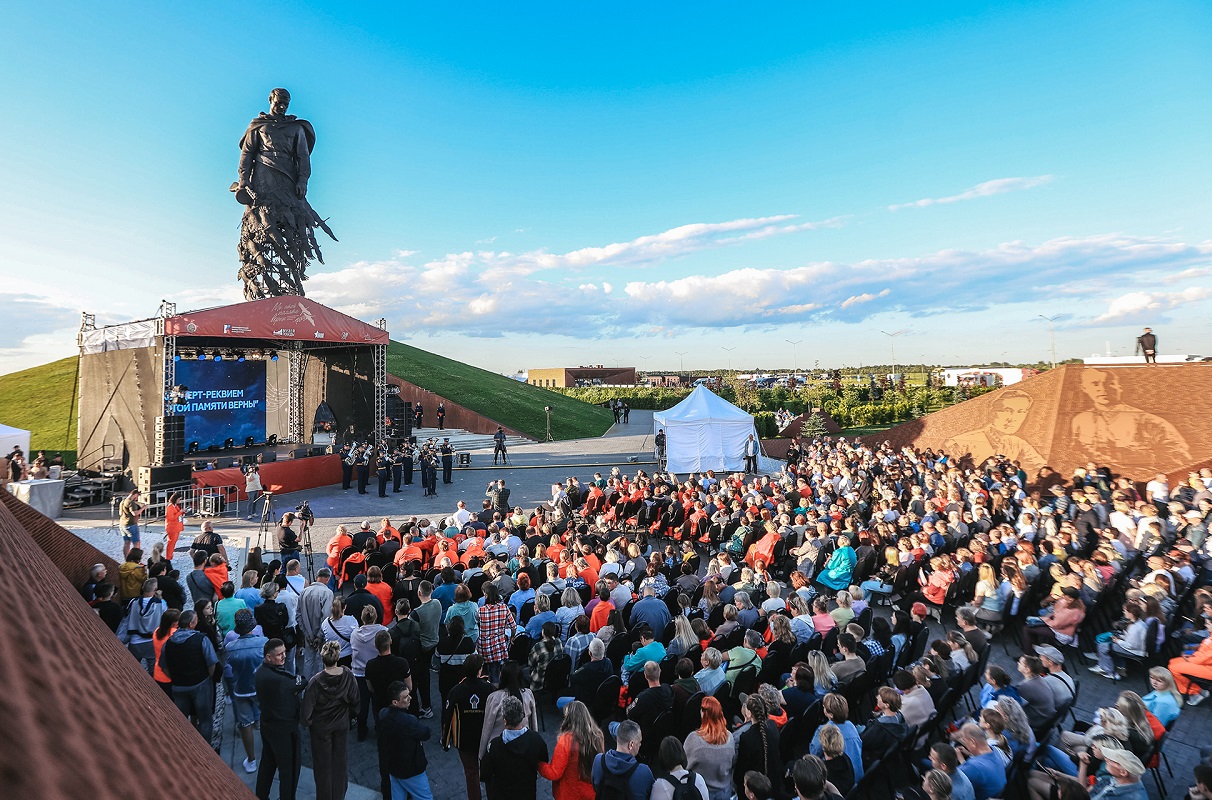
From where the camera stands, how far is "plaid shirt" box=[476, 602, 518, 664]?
7.21 meters

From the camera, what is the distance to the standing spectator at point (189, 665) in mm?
6195

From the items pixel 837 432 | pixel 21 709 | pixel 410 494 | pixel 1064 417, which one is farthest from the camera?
pixel 837 432

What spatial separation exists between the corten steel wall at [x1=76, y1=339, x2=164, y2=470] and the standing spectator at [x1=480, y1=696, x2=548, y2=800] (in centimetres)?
1793

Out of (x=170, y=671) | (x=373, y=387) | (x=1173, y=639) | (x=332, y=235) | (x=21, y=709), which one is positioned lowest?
(x=1173, y=639)

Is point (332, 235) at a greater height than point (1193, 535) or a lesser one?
greater

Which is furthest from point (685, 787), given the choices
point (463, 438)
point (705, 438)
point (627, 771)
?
point (463, 438)

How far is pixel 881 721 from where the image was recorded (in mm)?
5562

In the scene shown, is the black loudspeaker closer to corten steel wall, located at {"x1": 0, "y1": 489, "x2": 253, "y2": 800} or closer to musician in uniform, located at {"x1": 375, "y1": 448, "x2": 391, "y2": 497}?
musician in uniform, located at {"x1": 375, "y1": 448, "x2": 391, "y2": 497}

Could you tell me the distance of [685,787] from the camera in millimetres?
4520

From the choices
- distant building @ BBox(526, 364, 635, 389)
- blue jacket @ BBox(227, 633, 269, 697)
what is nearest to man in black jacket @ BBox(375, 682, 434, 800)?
blue jacket @ BBox(227, 633, 269, 697)

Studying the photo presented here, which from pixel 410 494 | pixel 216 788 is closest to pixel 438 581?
pixel 216 788

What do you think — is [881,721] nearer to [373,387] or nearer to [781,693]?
[781,693]

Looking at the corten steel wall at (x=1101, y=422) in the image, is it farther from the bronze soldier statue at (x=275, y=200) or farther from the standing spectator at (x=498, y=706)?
the bronze soldier statue at (x=275, y=200)

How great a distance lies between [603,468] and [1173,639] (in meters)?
20.3
